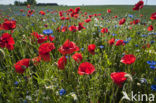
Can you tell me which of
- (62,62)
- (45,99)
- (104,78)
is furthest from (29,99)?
(104,78)

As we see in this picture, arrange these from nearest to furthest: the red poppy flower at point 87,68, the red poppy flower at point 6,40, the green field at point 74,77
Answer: the red poppy flower at point 87,68
the green field at point 74,77
the red poppy flower at point 6,40

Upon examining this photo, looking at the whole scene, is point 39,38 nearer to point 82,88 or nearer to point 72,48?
point 72,48

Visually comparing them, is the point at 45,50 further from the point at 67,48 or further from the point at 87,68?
the point at 87,68

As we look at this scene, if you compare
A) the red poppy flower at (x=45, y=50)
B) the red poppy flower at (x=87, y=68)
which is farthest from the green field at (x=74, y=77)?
the red poppy flower at (x=87, y=68)

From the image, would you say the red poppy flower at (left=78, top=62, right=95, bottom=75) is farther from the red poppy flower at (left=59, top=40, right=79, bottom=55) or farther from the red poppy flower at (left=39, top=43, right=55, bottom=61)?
the red poppy flower at (left=39, top=43, right=55, bottom=61)

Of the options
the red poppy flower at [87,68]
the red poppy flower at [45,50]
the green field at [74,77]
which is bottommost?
the green field at [74,77]

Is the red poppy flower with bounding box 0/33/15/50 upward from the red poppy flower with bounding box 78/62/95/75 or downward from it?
upward

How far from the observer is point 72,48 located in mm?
1220

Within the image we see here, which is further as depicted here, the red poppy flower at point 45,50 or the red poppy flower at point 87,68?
the red poppy flower at point 45,50

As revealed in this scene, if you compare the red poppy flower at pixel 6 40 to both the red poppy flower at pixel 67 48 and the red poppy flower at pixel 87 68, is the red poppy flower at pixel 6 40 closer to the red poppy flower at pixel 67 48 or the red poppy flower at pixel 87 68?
the red poppy flower at pixel 67 48

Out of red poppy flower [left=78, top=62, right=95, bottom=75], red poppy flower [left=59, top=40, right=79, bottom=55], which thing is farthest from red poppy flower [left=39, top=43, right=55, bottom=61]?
red poppy flower [left=78, top=62, right=95, bottom=75]

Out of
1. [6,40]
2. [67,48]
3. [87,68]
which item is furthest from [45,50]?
[6,40]

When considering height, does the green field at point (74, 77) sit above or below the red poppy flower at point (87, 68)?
below

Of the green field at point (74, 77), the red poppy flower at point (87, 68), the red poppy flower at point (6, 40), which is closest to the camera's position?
the red poppy flower at point (87, 68)
